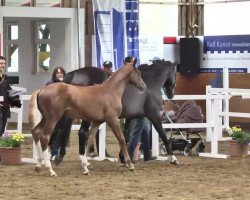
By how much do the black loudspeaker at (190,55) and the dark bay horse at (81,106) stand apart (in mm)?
10398

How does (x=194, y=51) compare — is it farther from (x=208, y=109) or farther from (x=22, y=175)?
(x=22, y=175)

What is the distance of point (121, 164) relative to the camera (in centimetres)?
1376

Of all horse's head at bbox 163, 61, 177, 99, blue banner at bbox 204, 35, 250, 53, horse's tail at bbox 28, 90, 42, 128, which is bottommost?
horse's tail at bbox 28, 90, 42, 128

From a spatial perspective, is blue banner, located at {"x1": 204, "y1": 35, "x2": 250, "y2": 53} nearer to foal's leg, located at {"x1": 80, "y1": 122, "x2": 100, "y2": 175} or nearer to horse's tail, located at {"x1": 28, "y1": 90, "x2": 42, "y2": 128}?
foal's leg, located at {"x1": 80, "y1": 122, "x2": 100, "y2": 175}

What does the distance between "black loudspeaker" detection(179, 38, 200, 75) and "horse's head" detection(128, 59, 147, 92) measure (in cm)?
1018

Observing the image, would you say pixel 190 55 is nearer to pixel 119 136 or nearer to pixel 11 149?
pixel 11 149

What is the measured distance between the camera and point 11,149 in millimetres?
13844

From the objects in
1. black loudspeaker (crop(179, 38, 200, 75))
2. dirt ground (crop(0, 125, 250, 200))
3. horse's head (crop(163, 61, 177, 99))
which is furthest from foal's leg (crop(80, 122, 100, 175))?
black loudspeaker (crop(179, 38, 200, 75))

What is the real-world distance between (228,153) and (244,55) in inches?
281

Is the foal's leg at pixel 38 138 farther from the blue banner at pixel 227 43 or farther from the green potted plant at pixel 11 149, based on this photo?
the blue banner at pixel 227 43

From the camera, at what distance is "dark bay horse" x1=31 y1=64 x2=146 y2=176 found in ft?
40.8

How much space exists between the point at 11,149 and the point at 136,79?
233cm

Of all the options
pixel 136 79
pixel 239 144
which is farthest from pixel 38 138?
pixel 239 144

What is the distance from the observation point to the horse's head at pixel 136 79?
1320 cm
